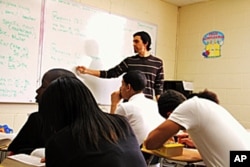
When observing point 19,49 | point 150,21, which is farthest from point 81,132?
point 150,21

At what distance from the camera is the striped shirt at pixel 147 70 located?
12.8 feet

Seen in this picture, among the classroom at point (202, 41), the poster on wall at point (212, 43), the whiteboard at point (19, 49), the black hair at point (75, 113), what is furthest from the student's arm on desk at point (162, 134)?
the poster on wall at point (212, 43)

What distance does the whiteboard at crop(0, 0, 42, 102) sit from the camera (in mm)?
3158

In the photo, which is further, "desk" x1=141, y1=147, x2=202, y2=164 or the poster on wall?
the poster on wall

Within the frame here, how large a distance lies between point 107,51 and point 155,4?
1255 millimetres

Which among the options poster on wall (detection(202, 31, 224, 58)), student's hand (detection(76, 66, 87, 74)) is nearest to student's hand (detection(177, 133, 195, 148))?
student's hand (detection(76, 66, 87, 74))

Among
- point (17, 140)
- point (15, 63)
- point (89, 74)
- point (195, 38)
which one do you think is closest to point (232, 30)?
point (195, 38)

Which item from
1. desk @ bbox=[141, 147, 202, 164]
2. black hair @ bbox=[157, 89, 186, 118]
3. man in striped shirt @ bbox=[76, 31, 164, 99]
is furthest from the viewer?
man in striped shirt @ bbox=[76, 31, 164, 99]

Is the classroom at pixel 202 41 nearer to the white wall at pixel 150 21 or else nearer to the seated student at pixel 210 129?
the white wall at pixel 150 21

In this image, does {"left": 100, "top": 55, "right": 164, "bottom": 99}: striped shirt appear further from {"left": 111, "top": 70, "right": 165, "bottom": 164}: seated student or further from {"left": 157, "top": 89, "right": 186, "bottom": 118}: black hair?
{"left": 157, "top": 89, "right": 186, "bottom": 118}: black hair

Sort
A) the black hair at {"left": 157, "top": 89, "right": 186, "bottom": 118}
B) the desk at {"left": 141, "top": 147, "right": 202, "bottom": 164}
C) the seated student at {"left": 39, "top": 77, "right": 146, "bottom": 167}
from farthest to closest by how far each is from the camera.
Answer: the black hair at {"left": 157, "top": 89, "right": 186, "bottom": 118} → the desk at {"left": 141, "top": 147, "right": 202, "bottom": 164} → the seated student at {"left": 39, "top": 77, "right": 146, "bottom": 167}

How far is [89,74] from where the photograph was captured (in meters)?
3.86

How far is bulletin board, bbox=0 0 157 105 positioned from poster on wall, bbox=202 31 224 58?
1.11m

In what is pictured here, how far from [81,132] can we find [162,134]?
2.72 ft
